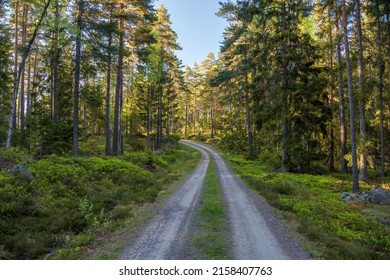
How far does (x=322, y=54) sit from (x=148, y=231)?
19638mm

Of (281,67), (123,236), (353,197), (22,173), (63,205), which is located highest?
(281,67)

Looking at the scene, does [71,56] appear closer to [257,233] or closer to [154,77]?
[154,77]

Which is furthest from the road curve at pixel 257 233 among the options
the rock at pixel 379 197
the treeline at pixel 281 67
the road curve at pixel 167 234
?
the treeline at pixel 281 67

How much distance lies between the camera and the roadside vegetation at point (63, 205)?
684cm

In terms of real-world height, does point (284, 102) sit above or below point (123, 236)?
above

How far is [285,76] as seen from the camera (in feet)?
67.2

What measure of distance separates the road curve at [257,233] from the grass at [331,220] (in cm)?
49

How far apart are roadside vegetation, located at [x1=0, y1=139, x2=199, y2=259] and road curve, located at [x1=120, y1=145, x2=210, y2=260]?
114 cm

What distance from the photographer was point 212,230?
8.20m

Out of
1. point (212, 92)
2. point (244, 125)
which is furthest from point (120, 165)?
point (212, 92)

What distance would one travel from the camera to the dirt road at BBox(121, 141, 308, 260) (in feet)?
21.2

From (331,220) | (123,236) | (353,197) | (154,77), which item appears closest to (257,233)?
(331,220)

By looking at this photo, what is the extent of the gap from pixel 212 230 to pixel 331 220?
4.68 meters

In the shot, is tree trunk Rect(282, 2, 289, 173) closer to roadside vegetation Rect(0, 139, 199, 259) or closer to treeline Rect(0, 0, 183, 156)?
roadside vegetation Rect(0, 139, 199, 259)
